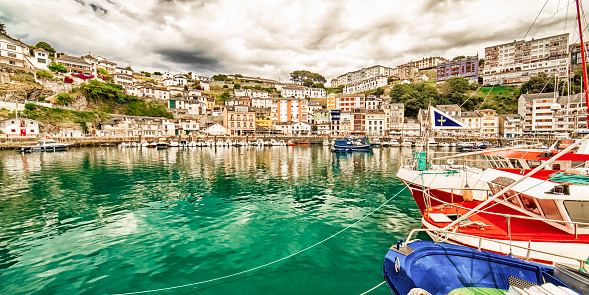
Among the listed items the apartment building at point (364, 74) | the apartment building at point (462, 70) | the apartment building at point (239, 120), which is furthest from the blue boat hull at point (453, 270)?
the apartment building at point (364, 74)

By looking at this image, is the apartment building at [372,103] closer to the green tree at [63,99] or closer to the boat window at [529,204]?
the boat window at [529,204]

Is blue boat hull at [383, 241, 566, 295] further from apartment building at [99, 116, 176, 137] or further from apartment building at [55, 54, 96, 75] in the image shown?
apartment building at [55, 54, 96, 75]

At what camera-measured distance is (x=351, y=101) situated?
364 ft

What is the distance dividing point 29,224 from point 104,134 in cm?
7852

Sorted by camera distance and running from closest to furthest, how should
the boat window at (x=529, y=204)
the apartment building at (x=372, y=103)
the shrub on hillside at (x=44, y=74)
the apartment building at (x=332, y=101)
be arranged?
the boat window at (x=529, y=204)
the shrub on hillside at (x=44, y=74)
the apartment building at (x=372, y=103)
the apartment building at (x=332, y=101)

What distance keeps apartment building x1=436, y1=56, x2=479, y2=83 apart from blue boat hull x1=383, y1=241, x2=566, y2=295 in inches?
6097

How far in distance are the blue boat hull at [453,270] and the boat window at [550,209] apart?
9.85ft

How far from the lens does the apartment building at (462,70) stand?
→ 421ft

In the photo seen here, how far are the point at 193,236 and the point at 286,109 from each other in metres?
98.3

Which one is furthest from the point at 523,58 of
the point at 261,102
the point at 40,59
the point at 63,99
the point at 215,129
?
the point at 40,59

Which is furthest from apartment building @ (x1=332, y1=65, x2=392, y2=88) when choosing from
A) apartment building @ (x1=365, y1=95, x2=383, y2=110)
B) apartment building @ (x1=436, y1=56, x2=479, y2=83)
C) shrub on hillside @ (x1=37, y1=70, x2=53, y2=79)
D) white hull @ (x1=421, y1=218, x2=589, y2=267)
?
white hull @ (x1=421, y1=218, x2=589, y2=267)

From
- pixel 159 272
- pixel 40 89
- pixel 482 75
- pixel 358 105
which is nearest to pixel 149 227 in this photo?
pixel 159 272

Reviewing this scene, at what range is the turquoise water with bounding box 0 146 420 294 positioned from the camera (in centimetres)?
752

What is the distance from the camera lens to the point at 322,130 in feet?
332
